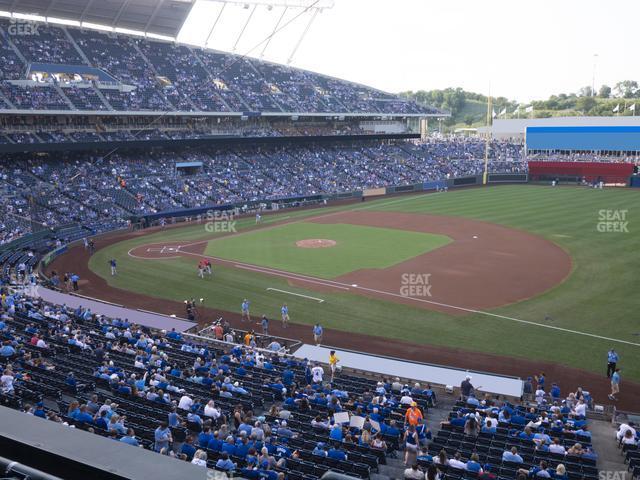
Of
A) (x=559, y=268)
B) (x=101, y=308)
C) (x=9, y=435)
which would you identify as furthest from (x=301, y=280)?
(x=9, y=435)

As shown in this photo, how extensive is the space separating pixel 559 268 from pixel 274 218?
101 feet

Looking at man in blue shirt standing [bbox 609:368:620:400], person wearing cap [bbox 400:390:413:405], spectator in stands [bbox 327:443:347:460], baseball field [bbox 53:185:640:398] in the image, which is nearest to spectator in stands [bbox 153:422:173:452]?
spectator in stands [bbox 327:443:347:460]

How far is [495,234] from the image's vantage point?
151 feet

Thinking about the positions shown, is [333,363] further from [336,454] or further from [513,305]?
[513,305]

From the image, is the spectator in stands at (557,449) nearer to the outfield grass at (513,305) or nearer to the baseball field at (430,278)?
the baseball field at (430,278)

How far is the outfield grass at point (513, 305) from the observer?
24125 mm

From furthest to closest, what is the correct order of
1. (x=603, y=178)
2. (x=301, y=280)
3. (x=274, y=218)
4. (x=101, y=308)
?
(x=603, y=178) < (x=274, y=218) < (x=301, y=280) < (x=101, y=308)

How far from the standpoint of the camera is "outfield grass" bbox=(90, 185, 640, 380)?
24.1 m

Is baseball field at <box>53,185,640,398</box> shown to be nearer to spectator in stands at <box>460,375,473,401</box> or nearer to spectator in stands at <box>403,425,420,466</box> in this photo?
spectator in stands at <box>460,375,473,401</box>

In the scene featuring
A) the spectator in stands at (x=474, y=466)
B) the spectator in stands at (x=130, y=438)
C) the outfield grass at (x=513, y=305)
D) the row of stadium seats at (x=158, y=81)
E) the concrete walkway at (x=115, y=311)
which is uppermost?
the row of stadium seats at (x=158, y=81)

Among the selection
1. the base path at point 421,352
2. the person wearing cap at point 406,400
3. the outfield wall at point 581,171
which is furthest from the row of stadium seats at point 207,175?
the person wearing cap at point 406,400

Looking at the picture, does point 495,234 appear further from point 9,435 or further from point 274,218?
point 9,435

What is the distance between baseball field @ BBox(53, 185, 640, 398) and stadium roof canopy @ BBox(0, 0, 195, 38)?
31.2 metres

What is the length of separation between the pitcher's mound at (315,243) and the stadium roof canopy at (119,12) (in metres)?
40.9
